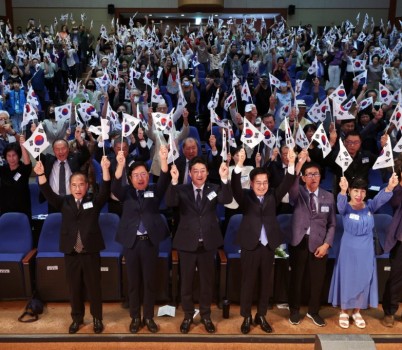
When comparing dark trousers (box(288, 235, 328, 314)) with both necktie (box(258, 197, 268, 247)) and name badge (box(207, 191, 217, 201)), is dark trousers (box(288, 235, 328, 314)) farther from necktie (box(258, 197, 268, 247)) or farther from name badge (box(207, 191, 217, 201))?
name badge (box(207, 191, 217, 201))

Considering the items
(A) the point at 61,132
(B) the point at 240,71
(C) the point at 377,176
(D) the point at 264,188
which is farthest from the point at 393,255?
(B) the point at 240,71

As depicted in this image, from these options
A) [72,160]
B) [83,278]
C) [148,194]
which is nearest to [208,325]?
[83,278]

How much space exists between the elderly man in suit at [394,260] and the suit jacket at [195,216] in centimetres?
141

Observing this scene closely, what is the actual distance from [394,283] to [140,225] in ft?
7.07

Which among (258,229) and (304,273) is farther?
(304,273)

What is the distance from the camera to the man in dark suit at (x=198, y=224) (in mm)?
3573

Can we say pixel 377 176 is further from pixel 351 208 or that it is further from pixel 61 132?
pixel 61 132

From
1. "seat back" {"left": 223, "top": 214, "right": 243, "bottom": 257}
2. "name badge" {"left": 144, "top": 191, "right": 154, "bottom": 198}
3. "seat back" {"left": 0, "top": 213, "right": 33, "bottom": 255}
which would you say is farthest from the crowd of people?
"seat back" {"left": 0, "top": 213, "right": 33, "bottom": 255}

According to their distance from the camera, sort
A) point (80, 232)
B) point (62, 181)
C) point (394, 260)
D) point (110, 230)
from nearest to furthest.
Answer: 1. point (80, 232)
2. point (394, 260)
3. point (110, 230)
4. point (62, 181)

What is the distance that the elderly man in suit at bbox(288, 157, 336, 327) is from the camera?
3.74 meters

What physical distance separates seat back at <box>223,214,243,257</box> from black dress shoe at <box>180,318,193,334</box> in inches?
29.7

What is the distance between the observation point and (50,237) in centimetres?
420

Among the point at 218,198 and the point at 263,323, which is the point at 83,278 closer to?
the point at 218,198

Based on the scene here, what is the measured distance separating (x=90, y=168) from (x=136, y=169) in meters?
1.29
